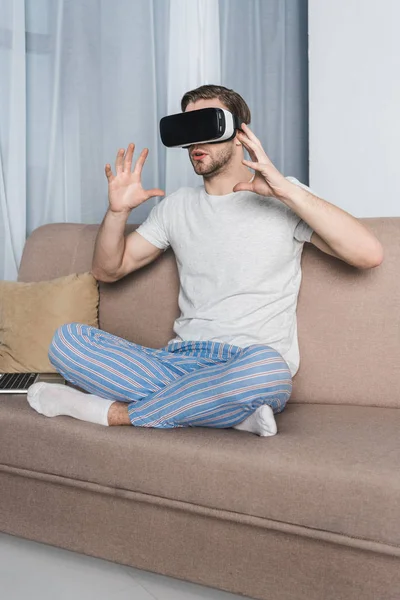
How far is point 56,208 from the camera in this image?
2.89 metres

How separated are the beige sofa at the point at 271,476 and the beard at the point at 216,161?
13.1 inches

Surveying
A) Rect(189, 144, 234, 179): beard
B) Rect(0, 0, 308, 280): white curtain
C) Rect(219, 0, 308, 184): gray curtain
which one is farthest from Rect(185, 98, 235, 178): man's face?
Rect(219, 0, 308, 184): gray curtain

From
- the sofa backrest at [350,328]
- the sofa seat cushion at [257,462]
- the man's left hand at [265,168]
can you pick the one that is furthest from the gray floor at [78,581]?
the man's left hand at [265,168]

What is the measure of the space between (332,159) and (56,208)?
3.91 feet

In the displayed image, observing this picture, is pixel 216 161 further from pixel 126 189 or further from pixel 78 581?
pixel 78 581

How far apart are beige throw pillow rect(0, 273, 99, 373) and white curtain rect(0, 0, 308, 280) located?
46 centimetres

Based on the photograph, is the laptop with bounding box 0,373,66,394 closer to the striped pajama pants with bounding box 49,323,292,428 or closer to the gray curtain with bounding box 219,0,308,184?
the striped pajama pants with bounding box 49,323,292,428

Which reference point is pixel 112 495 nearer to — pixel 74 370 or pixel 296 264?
pixel 74 370

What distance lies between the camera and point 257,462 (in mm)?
1501

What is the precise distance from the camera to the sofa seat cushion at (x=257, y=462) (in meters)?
1.40

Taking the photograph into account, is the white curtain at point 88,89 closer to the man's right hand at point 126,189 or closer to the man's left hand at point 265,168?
the man's right hand at point 126,189

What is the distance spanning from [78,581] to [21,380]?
0.67 meters

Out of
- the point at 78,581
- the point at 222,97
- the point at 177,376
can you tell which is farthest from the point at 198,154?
the point at 78,581

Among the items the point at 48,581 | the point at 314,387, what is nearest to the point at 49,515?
the point at 48,581
